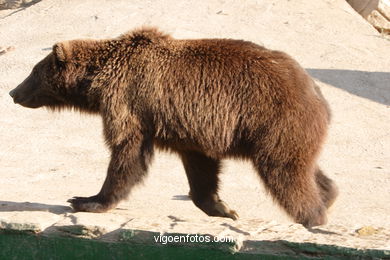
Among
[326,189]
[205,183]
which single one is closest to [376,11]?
[326,189]

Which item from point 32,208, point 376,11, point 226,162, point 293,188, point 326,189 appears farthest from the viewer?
point 376,11

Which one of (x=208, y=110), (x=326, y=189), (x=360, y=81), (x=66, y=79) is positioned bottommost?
(x=360, y=81)

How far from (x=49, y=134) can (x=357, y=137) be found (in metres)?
4.21

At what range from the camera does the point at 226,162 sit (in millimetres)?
8281

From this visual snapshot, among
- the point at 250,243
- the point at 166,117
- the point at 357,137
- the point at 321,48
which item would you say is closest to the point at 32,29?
the point at 321,48

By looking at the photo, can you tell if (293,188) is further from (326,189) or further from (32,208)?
(32,208)

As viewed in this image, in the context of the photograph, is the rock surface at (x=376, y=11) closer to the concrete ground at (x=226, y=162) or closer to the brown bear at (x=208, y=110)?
the concrete ground at (x=226, y=162)

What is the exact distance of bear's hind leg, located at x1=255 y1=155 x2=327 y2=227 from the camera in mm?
6219

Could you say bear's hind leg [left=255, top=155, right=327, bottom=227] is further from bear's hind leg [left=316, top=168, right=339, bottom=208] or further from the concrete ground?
bear's hind leg [left=316, top=168, right=339, bottom=208]

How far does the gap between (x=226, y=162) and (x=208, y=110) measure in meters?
1.91

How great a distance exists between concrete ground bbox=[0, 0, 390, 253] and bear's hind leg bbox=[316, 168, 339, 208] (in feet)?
0.98

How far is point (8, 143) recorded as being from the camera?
10445 millimetres

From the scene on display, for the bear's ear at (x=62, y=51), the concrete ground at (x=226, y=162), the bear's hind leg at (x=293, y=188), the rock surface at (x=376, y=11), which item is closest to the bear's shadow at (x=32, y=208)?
the concrete ground at (x=226, y=162)

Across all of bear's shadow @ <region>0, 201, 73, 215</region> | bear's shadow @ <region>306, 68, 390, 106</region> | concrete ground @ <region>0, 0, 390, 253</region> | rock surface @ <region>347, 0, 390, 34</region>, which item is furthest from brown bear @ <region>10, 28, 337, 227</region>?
rock surface @ <region>347, 0, 390, 34</region>
